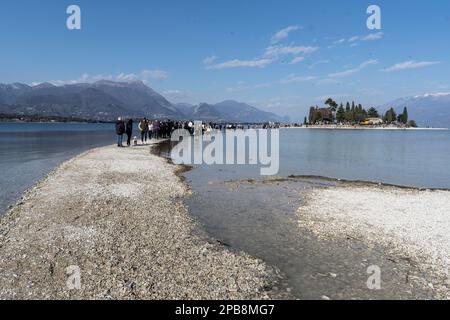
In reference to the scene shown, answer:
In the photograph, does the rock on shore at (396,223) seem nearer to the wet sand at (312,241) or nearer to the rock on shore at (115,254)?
the wet sand at (312,241)

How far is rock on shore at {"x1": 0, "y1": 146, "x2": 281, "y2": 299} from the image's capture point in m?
9.27

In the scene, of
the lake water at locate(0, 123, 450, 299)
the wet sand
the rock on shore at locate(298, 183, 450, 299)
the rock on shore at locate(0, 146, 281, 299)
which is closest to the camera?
the rock on shore at locate(0, 146, 281, 299)

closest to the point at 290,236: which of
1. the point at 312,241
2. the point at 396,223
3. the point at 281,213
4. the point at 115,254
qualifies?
the point at 312,241

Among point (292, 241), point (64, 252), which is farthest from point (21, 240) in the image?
point (292, 241)

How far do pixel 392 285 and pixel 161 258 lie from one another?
21.2 ft

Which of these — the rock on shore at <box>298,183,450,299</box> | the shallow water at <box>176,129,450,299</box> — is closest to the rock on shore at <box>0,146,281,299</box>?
the shallow water at <box>176,129,450,299</box>

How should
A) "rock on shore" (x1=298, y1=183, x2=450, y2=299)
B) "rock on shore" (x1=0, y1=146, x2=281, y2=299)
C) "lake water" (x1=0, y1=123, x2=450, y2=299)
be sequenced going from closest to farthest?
"rock on shore" (x1=0, y1=146, x2=281, y2=299)
"lake water" (x1=0, y1=123, x2=450, y2=299)
"rock on shore" (x1=298, y1=183, x2=450, y2=299)

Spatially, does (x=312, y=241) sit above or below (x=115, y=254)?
below

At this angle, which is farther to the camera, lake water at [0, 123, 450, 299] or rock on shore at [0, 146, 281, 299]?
lake water at [0, 123, 450, 299]

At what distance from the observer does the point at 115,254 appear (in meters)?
11.5

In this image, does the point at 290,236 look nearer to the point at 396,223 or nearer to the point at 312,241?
the point at 312,241

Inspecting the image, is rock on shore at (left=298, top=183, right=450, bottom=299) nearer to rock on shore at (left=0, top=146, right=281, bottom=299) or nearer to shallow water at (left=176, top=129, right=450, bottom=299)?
shallow water at (left=176, top=129, right=450, bottom=299)

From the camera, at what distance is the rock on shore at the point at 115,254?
927 cm

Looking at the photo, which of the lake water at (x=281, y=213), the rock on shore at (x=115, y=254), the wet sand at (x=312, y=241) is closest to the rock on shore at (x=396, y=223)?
the wet sand at (x=312, y=241)
